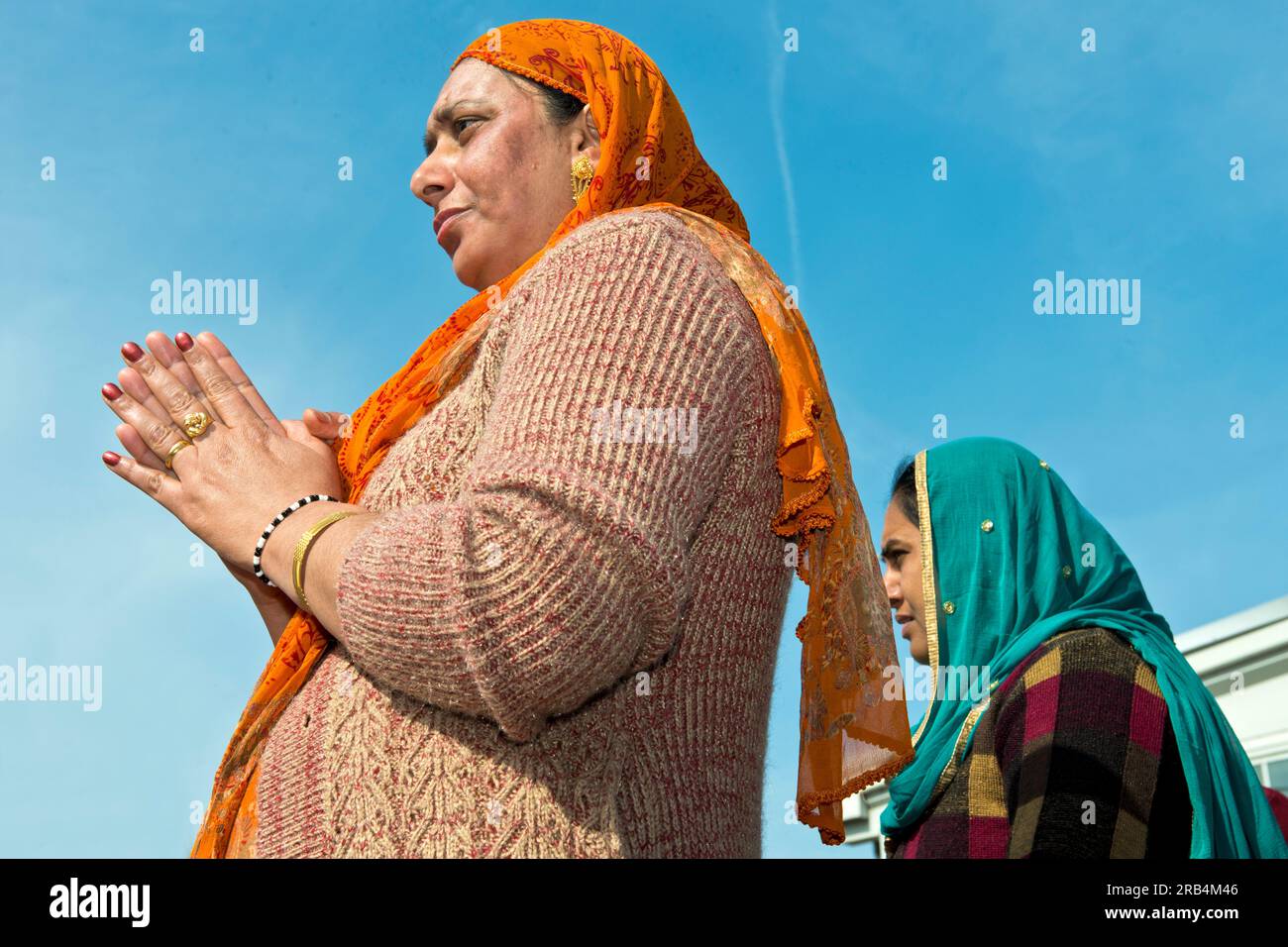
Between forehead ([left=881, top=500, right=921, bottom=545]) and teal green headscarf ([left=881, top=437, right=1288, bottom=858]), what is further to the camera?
forehead ([left=881, top=500, right=921, bottom=545])

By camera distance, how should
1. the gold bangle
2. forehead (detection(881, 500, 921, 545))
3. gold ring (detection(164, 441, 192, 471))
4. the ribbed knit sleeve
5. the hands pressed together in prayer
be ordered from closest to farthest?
the ribbed knit sleeve
the gold bangle
the hands pressed together in prayer
gold ring (detection(164, 441, 192, 471))
forehead (detection(881, 500, 921, 545))

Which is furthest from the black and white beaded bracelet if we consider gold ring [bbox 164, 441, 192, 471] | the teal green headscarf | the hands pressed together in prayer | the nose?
the teal green headscarf

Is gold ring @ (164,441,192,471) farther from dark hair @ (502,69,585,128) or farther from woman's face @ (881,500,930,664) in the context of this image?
woman's face @ (881,500,930,664)

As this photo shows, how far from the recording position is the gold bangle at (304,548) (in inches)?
73.0

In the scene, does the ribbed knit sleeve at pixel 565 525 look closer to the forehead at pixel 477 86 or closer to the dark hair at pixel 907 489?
the forehead at pixel 477 86

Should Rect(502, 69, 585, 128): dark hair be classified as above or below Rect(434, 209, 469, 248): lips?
above

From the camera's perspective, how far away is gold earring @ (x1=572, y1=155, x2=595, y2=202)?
2.60 metres

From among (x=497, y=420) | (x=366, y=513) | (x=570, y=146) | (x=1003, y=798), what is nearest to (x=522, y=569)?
(x=497, y=420)

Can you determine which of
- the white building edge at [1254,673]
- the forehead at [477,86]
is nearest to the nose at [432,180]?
the forehead at [477,86]

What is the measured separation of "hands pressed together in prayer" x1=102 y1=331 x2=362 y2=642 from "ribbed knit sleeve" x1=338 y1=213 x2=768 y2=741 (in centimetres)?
20

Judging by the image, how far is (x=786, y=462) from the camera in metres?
2.04

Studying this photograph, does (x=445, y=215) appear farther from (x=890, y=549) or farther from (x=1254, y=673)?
(x=1254, y=673)

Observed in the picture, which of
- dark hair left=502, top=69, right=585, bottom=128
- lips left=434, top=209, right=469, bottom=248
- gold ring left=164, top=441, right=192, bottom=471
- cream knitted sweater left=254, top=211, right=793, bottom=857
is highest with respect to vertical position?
dark hair left=502, top=69, right=585, bottom=128

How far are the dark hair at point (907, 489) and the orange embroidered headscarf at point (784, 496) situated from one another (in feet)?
7.39
